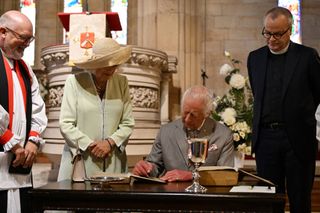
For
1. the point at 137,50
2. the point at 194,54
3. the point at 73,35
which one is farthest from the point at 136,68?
the point at 194,54

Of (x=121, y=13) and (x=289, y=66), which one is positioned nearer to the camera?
(x=289, y=66)

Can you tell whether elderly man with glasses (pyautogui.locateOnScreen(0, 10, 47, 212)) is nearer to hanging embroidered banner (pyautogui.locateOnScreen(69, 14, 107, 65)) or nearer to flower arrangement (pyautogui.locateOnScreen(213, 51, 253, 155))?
hanging embroidered banner (pyautogui.locateOnScreen(69, 14, 107, 65))

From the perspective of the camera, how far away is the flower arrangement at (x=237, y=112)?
3678 mm

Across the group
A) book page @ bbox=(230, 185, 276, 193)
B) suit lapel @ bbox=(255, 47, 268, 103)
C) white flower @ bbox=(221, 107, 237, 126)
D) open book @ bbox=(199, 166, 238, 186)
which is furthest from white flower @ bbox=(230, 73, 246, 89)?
book page @ bbox=(230, 185, 276, 193)

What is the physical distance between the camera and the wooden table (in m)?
1.78

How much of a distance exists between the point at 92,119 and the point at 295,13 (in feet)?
21.7

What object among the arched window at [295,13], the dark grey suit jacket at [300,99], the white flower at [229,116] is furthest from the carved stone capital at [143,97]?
the arched window at [295,13]

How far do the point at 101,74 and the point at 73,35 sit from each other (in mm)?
973

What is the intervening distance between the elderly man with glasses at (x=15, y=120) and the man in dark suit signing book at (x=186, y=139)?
0.61m

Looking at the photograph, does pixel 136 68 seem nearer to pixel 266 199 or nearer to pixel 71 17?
pixel 71 17

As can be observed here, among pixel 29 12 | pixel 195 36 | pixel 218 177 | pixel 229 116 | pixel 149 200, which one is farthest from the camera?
pixel 29 12

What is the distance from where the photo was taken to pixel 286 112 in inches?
106

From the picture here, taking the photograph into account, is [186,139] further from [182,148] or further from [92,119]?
[92,119]

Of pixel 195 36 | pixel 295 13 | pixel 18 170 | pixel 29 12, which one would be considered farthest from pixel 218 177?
pixel 29 12
